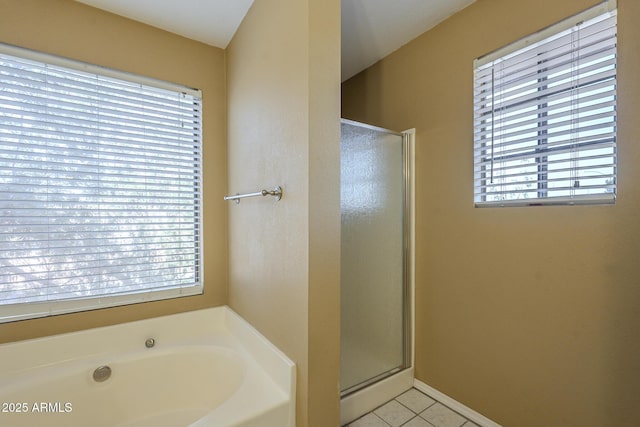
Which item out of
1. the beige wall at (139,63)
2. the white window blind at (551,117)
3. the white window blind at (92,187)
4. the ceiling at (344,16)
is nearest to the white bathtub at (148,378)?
the beige wall at (139,63)

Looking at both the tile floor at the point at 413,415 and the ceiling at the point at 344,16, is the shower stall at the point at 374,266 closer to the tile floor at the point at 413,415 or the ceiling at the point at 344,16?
the tile floor at the point at 413,415

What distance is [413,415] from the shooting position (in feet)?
5.41

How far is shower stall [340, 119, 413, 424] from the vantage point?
1665 millimetres

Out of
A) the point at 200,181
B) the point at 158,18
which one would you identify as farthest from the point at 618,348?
the point at 158,18

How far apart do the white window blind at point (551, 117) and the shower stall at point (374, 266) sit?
500 mm

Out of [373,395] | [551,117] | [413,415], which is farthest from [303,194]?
[413,415]

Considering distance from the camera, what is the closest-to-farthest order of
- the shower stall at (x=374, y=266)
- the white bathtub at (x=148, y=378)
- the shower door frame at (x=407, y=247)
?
the white bathtub at (x=148, y=378) < the shower stall at (x=374, y=266) < the shower door frame at (x=407, y=247)

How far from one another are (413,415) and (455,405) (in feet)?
0.88

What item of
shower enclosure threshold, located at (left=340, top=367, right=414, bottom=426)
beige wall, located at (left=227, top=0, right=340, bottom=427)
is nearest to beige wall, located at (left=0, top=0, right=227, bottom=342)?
beige wall, located at (left=227, top=0, right=340, bottom=427)

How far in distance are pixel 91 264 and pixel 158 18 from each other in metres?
1.48

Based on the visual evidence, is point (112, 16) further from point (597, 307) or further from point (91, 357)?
point (597, 307)

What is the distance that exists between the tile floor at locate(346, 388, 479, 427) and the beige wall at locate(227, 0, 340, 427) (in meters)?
0.55

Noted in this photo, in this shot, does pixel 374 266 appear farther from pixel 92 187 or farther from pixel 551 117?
pixel 92 187

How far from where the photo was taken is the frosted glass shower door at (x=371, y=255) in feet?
5.48
